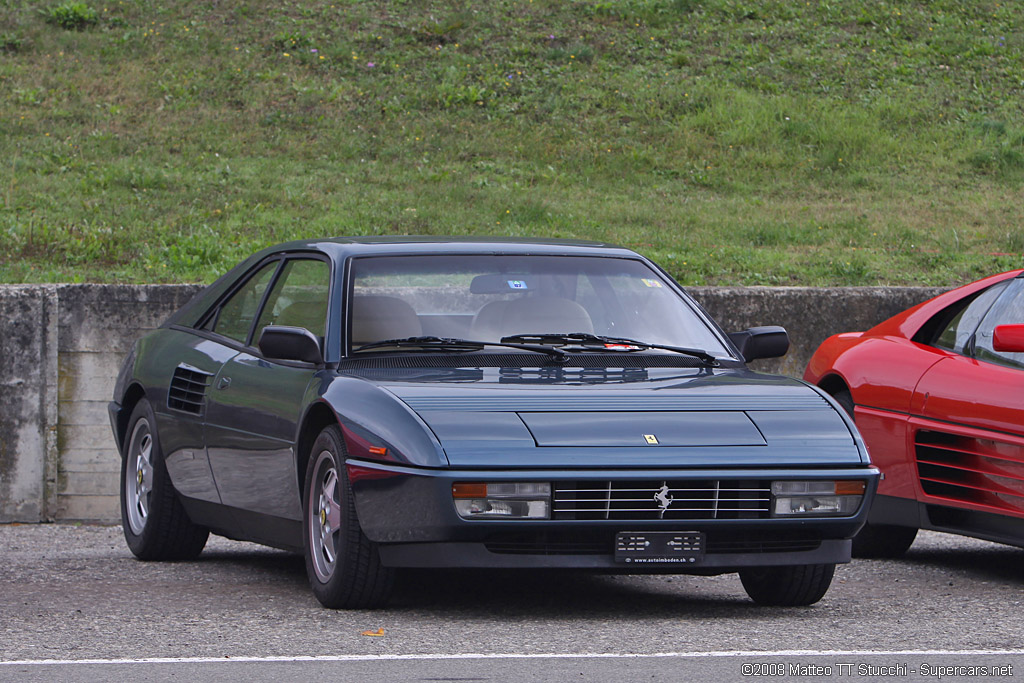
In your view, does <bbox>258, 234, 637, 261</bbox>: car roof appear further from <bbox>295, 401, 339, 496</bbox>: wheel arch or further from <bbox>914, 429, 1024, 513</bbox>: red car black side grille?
<bbox>914, 429, 1024, 513</bbox>: red car black side grille

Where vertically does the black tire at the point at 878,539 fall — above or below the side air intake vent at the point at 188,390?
below

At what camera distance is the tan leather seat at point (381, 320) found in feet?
20.3

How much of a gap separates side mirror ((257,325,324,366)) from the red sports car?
2.80 meters

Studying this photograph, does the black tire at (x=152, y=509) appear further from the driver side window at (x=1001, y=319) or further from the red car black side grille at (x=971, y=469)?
the driver side window at (x=1001, y=319)

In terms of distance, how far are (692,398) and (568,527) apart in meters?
0.76

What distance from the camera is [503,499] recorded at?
5199 millimetres

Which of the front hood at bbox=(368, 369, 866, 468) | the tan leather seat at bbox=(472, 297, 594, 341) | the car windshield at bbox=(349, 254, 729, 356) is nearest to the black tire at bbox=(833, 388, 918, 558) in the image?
the car windshield at bbox=(349, 254, 729, 356)

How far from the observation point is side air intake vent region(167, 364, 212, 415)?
7086mm

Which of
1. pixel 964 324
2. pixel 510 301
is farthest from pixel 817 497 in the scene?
pixel 964 324

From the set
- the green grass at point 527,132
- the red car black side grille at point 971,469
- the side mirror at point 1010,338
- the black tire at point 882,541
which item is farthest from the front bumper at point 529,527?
the green grass at point 527,132

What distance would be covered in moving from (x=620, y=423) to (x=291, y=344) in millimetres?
1354

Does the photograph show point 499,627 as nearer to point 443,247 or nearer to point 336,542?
point 336,542

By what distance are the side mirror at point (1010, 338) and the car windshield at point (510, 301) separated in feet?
3.68

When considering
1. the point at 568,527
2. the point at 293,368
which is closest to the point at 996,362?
the point at 568,527
